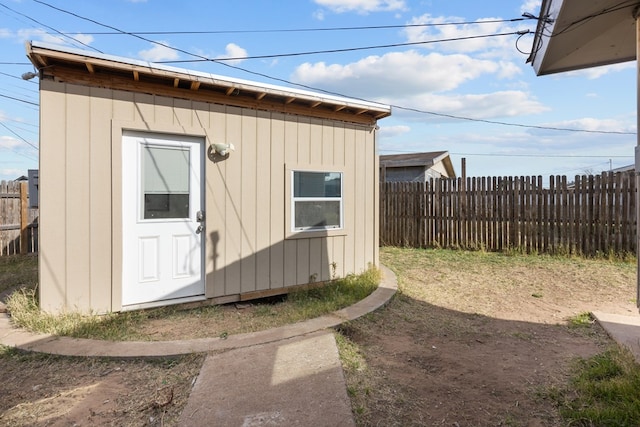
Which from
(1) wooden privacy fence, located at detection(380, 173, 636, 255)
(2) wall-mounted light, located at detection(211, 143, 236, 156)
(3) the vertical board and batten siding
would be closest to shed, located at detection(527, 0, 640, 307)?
(3) the vertical board and batten siding

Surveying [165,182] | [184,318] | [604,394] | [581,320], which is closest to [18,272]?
[165,182]

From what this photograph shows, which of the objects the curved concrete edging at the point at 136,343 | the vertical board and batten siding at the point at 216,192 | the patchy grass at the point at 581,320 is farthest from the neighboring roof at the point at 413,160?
the curved concrete edging at the point at 136,343

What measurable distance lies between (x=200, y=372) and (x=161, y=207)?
214cm

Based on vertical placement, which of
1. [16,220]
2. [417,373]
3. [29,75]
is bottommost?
[417,373]

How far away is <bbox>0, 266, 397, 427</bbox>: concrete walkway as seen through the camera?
7.16 feet

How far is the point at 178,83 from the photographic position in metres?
4.18

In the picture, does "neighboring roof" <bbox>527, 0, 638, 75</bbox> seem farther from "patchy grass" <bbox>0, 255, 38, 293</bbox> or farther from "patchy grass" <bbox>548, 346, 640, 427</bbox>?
"patchy grass" <bbox>0, 255, 38, 293</bbox>

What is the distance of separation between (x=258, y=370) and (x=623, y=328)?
3.51 m

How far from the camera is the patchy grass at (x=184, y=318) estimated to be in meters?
3.46

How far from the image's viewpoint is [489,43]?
766 cm

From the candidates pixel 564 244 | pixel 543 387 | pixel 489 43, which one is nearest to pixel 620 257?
pixel 564 244

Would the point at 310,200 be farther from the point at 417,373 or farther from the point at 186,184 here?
the point at 417,373

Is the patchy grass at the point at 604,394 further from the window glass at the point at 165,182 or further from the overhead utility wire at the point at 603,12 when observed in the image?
the window glass at the point at 165,182

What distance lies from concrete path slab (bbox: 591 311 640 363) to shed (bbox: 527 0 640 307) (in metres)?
0.36
